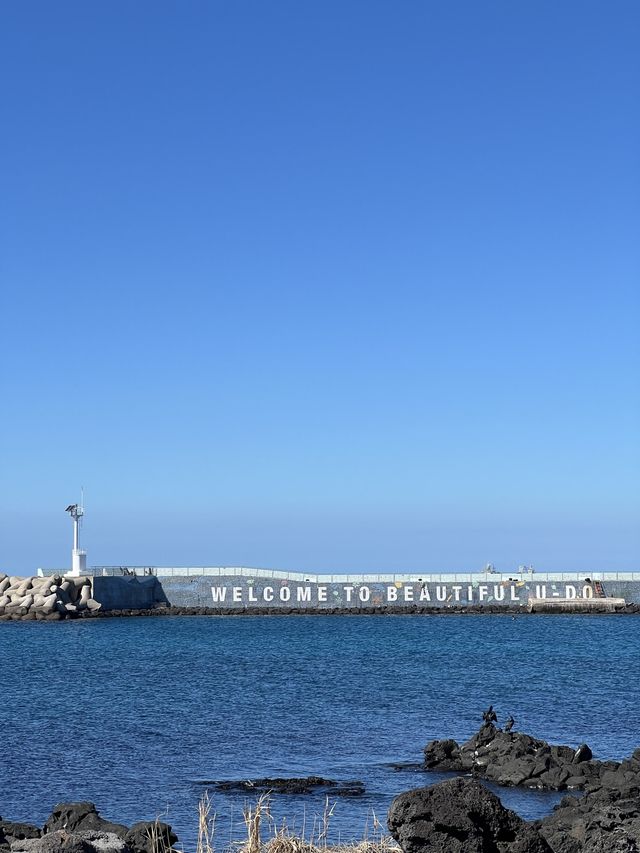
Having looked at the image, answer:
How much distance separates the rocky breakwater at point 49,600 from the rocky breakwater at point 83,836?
237ft

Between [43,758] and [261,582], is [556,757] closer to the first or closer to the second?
[43,758]

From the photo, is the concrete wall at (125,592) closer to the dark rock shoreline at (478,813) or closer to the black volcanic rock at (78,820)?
the dark rock shoreline at (478,813)

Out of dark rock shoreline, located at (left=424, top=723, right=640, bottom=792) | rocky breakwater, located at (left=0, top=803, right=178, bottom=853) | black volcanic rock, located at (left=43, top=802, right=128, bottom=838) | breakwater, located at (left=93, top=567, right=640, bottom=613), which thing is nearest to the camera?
rocky breakwater, located at (left=0, top=803, right=178, bottom=853)

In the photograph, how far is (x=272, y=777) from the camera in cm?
2311

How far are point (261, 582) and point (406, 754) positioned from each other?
70743 millimetres

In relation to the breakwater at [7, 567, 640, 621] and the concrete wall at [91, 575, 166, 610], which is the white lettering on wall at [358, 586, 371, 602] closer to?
the breakwater at [7, 567, 640, 621]

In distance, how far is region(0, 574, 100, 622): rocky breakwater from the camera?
87069 mm

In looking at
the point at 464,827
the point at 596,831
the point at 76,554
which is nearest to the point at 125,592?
the point at 76,554

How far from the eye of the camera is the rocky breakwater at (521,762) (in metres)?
21.8

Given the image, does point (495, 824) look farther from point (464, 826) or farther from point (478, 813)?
point (464, 826)

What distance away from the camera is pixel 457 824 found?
33.2ft

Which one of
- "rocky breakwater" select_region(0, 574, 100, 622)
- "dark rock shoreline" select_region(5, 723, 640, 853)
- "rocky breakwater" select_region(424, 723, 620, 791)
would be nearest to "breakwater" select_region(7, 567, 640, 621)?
"rocky breakwater" select_region(0, 574, 100, 622)

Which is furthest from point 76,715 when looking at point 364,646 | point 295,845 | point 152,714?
point 364,646

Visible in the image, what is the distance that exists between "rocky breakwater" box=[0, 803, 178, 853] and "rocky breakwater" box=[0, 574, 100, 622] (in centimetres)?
7213
